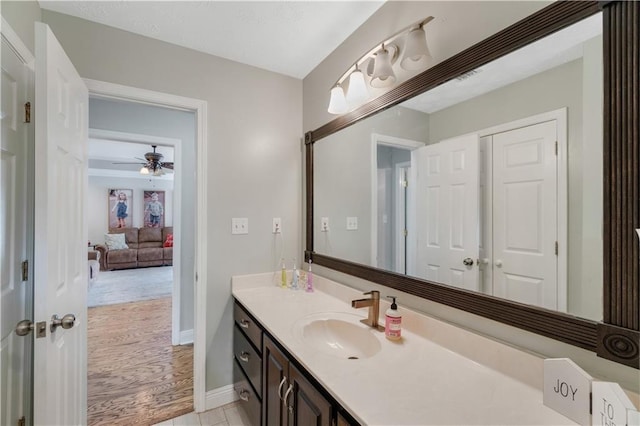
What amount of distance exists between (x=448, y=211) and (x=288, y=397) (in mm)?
1036

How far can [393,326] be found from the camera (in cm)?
119

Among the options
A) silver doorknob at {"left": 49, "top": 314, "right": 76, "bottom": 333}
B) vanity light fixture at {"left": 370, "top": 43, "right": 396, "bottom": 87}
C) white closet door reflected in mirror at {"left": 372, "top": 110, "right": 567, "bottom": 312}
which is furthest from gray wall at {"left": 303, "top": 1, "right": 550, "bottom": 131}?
silver doorknob at {"left": 49, "top": 314, "right": 76, "bottom": 333}

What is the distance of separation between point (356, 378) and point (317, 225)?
1.27m

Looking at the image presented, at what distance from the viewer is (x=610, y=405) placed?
2.15ft

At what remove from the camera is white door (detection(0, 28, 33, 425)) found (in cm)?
114

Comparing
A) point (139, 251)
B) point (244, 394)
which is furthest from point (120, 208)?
point (244, 394)

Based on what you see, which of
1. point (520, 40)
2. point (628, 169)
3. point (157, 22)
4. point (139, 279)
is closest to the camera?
point (628, 169)

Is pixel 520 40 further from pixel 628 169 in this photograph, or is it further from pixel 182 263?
pixel 182 263

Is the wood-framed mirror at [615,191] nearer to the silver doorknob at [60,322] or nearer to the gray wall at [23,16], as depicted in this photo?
the silver doorknob at [60,322]

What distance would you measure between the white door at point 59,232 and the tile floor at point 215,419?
0.53 m

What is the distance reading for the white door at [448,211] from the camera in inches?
44.1

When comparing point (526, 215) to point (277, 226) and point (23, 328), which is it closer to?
point (277, 226)

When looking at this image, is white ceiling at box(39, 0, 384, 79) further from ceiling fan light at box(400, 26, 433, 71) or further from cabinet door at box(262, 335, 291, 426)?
cabinet door at box(262, 335, 291, 426)

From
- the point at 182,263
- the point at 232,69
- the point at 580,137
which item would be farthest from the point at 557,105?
the point at 182,263
